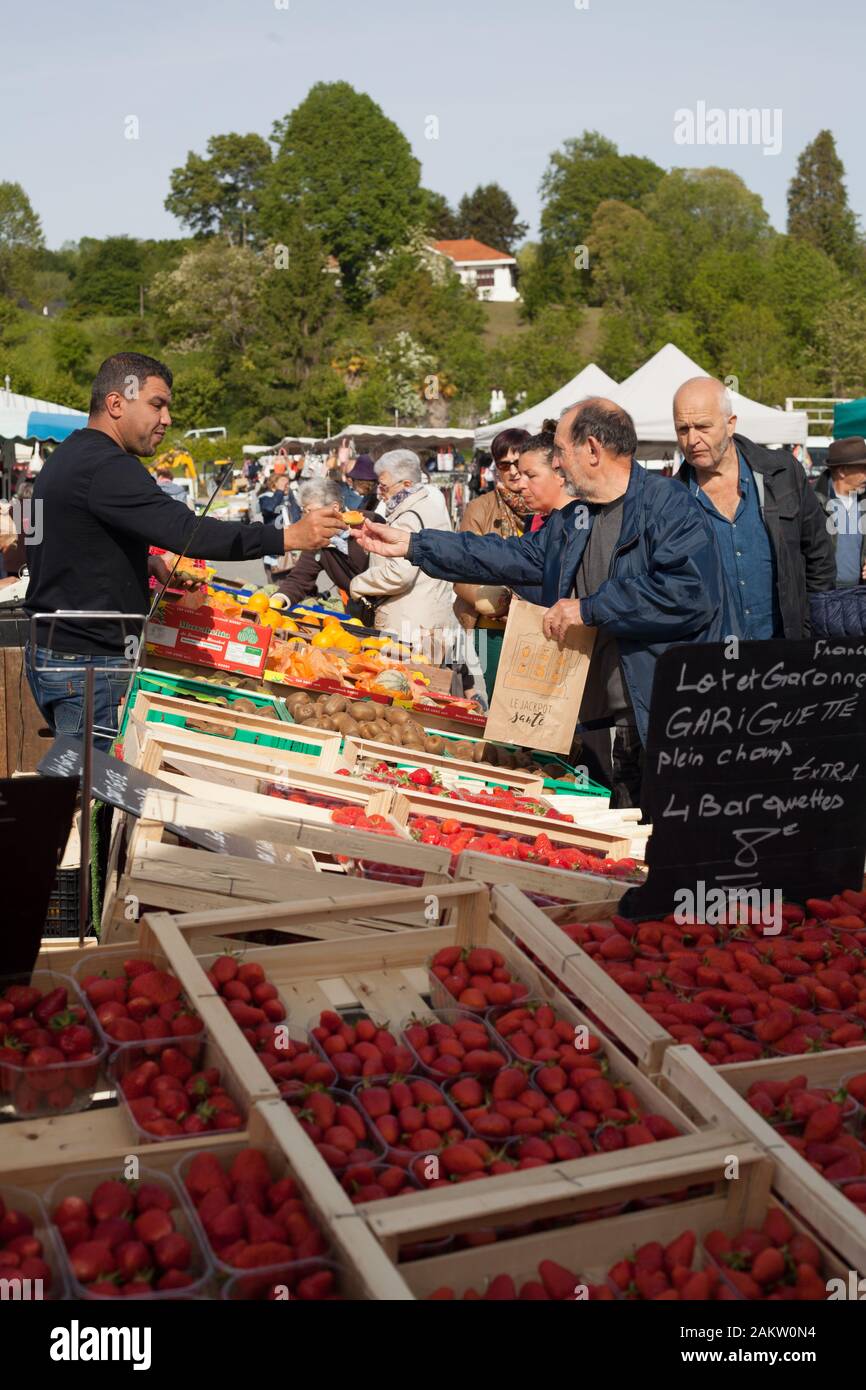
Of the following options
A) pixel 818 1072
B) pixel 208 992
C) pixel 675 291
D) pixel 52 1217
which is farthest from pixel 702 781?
pixel 675 291

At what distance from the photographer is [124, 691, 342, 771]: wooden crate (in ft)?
14.6

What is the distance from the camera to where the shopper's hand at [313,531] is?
13.2 ft

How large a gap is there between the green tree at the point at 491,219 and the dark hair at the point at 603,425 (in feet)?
405

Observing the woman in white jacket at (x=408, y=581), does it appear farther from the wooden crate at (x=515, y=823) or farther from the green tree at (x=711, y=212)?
the green tree at (x=711, y=212)

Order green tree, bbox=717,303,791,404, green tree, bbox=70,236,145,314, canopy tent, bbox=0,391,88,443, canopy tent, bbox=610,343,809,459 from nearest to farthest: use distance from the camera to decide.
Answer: canopy tent, bbox=610,343,809,459 < canopy tent, bbox=0,391,88,443 < green tree, bbox=717,303,791,404 < green tree, bbox=70,236,145,314

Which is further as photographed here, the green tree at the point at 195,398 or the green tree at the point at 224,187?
the green tree at the point at 224,187

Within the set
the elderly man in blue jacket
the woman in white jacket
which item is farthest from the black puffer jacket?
the woman in white jacket

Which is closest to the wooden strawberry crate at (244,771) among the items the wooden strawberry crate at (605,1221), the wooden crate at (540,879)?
the wooden crate at (540,879)

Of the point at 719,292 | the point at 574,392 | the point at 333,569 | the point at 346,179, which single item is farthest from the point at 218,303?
the point at 333,569

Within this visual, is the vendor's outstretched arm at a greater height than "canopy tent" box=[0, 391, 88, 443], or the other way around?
"canopy tent" box=[0, 391, 88, 443]

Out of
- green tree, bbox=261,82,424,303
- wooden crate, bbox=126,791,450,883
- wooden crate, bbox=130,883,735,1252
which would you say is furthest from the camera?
green tree, bbox=261,82,424,303

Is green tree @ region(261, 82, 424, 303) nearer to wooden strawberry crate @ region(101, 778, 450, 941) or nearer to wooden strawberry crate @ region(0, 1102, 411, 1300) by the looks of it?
wooden strawberry crate @ region(101, 778, 450, 941)

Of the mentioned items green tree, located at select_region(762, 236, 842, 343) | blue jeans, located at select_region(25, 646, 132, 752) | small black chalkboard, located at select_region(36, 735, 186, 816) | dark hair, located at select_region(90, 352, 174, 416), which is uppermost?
green tree, located at select_region(762, 236, 842, 343)

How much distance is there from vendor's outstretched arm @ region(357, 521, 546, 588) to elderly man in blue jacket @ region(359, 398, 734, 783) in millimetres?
304
